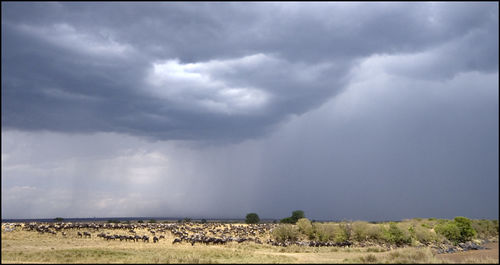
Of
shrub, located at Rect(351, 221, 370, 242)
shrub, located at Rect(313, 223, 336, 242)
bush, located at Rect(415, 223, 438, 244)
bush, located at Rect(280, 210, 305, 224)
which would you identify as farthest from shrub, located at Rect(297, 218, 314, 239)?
bush, located at Rect(280, 210, 305, 224)

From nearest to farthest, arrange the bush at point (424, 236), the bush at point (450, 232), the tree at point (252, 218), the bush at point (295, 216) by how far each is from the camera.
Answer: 1. the bush at point (424, 236)
2. the bush at point (450, 232)
3. the bush at point (295, 216)
4. the tree at point (252, 218)

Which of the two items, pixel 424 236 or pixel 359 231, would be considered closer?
pixel 359 231

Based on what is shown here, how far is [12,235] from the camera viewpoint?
7225 centimetres

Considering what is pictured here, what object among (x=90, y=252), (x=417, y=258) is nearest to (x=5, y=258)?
(x=90, y=252)

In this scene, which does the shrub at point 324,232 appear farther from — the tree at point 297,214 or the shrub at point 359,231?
the tree at point 297,214

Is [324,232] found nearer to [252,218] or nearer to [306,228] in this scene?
[306,228]

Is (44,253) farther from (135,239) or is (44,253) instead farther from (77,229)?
(77,229)

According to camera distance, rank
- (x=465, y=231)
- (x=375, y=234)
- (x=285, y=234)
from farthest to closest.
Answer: (x=465, y=231) → (x=285, y=234) → (x=375, y=234)

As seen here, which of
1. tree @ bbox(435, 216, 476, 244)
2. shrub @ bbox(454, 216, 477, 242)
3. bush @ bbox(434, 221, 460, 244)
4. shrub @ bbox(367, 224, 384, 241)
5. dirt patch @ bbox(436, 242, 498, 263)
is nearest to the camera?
dirt patch @ bbox(436, 242, 498, 263)

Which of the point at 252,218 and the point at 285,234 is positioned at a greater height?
the point at 252,218

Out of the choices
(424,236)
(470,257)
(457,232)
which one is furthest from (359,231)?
(470,257)

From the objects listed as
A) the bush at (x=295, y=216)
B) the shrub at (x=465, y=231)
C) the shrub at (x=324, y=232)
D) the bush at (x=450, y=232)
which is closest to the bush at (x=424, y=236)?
the bush at (x=450, y=232)

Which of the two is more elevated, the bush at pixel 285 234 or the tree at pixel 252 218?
the tree at pixel 252 218

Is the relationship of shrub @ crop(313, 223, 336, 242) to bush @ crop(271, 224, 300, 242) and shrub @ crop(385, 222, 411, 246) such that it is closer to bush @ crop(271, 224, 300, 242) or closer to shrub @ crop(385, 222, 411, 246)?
bush @ crop(271, 224, 300, 242)
